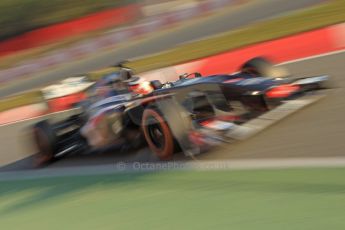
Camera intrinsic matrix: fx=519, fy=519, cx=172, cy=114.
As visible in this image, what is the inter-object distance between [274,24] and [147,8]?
15.0 meters

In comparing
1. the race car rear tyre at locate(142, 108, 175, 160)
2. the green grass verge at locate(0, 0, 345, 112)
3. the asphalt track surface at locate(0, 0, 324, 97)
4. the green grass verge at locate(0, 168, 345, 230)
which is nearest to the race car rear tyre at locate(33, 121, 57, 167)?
the green grass verge at locate(0, 168, 345, 230)

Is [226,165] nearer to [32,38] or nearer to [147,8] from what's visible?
[147,8]

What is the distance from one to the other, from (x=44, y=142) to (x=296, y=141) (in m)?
2.85

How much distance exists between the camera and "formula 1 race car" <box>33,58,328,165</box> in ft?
14.0

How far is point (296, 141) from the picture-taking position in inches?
162

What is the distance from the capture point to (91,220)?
11.3 feet

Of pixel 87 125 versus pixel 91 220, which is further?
pixel 87 125

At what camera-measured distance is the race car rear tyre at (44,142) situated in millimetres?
5608

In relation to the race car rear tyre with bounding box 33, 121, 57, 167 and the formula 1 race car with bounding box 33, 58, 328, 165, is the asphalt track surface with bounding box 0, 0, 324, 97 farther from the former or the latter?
the formula 1 race car with bounding box 33, 58, 328, 165

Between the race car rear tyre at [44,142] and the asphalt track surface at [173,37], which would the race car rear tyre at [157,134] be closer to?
the race car rear tyre at [44,142]

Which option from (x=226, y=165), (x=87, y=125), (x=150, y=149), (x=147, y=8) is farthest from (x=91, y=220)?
(x=147, y=8)

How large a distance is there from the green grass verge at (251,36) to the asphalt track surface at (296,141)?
4.69 m

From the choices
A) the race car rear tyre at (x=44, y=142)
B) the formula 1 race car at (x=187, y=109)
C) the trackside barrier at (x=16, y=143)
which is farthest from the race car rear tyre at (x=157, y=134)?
the trackside barrier at (x=16, y=143)

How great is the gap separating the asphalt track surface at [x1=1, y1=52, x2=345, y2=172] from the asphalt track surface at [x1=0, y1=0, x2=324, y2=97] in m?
9.02
